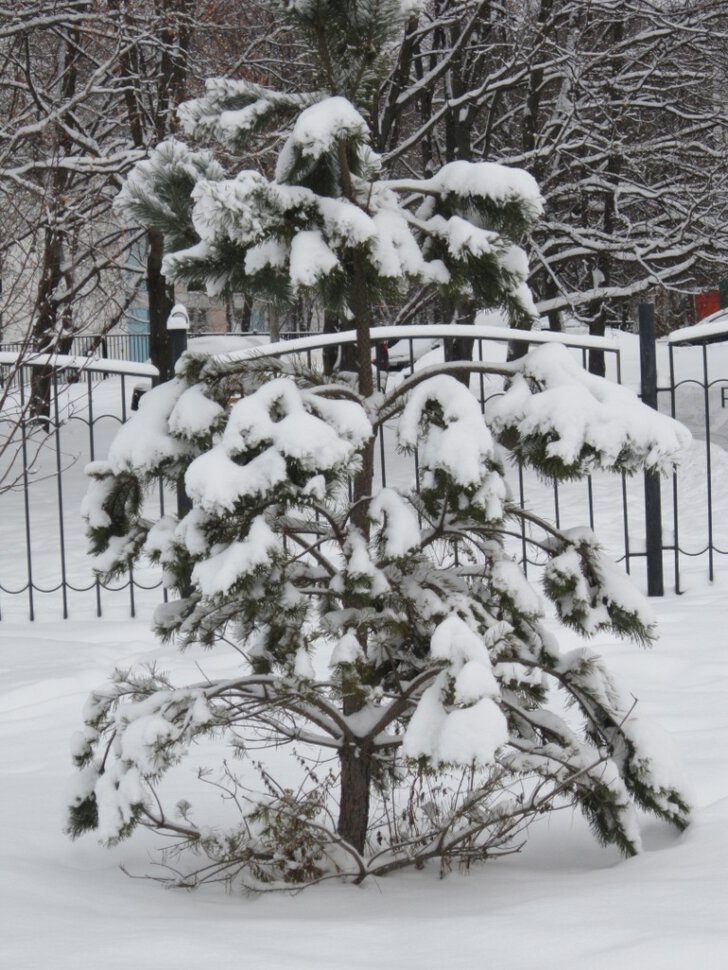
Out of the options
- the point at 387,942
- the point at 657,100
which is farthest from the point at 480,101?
the point at 387,942

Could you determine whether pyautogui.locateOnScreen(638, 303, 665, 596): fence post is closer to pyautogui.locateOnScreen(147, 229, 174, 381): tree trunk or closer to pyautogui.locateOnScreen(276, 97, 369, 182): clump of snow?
pyautogui.locateOnScreen(276, 97, 369, 182): clump of snow

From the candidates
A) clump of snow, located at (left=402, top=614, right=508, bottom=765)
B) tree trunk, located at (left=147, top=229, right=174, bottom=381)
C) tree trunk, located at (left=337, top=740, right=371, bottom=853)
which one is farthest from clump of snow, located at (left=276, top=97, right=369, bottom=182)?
tree trunk, located at (left=147, top=229, right=174, bottom=381)

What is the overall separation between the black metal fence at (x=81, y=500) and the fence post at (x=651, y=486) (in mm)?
104

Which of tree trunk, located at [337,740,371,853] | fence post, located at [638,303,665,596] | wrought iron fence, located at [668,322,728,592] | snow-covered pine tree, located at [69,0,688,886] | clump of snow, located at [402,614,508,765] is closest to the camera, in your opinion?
clump of snow, located at [402,614,508,765]

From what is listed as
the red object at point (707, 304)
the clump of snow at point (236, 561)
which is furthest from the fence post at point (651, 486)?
the red object at point (707, 304)

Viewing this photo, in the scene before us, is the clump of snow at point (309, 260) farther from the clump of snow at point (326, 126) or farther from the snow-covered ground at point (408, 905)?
the snow-covered ground at point (408, 905)

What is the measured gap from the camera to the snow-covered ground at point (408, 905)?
7.23ft

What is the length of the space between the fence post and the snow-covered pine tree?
10.5 feet

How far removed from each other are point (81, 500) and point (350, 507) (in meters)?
6.05

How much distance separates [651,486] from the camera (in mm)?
6188

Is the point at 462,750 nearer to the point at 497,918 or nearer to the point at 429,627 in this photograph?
the point at 497,918

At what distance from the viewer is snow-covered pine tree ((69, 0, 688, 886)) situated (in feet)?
8.65

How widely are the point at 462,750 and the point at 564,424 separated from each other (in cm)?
78

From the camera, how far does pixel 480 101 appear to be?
12.4 metres
